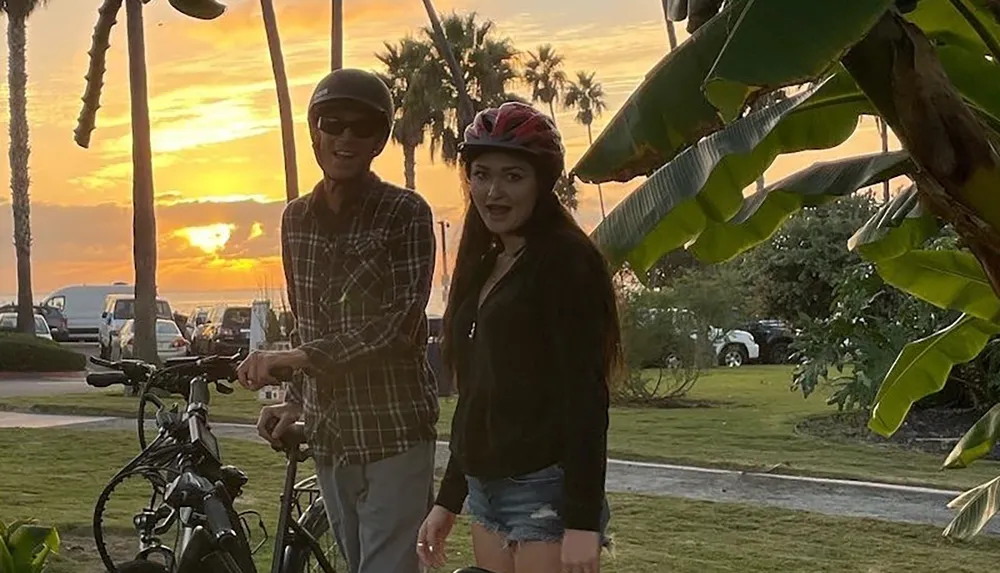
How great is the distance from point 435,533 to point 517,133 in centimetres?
109

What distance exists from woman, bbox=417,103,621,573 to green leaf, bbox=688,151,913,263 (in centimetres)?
86

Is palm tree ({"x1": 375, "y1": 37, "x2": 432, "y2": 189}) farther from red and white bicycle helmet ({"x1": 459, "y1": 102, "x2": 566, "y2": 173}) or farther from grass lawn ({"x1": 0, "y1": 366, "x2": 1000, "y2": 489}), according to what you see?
red and white bicycle helmet ({"x1": 459, "y1": 102, "x2": 566, "y2": 173})

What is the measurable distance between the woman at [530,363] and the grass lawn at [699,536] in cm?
329

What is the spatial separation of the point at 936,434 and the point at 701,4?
12.6 meters

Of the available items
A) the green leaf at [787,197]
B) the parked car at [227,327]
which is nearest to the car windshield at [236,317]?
the parked car at [227,327]

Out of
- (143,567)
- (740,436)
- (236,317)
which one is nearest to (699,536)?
(143,567)

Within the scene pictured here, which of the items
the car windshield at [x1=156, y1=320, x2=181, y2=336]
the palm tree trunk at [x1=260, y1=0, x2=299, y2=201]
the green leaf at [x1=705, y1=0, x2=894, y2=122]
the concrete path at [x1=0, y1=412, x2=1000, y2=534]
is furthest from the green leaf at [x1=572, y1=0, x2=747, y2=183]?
the car windshield at [x1=156, y1=320, x2=181, y2=336]

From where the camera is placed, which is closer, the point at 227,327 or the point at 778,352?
the point at 227,327

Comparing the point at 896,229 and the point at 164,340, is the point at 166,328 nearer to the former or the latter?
the point at 164,340

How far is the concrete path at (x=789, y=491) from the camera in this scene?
927 centimetres

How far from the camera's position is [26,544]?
4.20 metres

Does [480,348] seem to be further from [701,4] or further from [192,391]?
[192,391]

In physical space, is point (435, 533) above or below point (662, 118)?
below

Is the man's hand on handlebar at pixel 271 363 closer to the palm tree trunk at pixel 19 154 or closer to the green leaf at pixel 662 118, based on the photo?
the green leaf at pixel 662 118
